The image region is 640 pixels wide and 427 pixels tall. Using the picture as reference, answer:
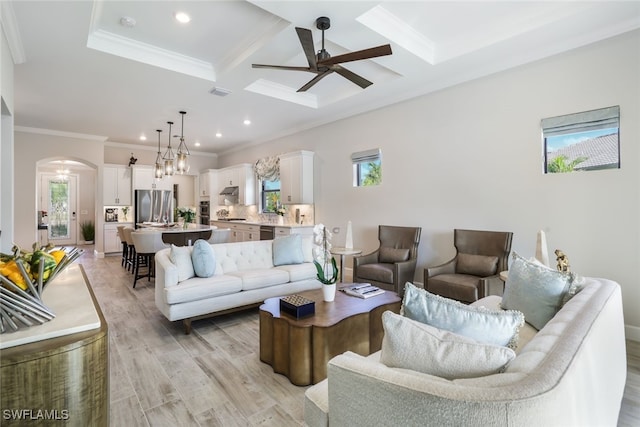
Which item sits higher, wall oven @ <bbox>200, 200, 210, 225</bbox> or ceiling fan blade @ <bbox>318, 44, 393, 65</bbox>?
ceiling fan blade @ <bbox>318, 44, 393, 65</bbox>

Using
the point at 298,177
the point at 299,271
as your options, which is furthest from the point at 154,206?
the point at 299,271

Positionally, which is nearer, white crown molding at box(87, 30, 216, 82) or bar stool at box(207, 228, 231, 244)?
white crown molding at box(87, 30, 216, 82)

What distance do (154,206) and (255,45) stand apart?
23.1 ft

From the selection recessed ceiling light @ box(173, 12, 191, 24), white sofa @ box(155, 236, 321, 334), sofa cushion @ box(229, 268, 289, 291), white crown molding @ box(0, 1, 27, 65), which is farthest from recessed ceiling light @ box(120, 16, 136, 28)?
sofa cushion @ box(229, 268, 289, 291)

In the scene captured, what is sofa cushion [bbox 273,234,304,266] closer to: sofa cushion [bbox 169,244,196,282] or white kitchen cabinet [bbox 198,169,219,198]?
sofa cushion [bbox 169,244,196,282]

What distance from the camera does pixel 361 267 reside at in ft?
14.8

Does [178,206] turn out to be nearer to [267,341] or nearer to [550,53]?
[267,341]

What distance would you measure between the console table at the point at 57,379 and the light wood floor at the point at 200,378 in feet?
3.55

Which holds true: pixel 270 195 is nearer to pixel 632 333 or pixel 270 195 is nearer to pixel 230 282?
pixel 230 282

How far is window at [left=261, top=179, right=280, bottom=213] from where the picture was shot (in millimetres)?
8102

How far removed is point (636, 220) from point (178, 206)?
1021 centimetres

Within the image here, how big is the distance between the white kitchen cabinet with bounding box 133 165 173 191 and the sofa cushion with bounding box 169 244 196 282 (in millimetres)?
6295

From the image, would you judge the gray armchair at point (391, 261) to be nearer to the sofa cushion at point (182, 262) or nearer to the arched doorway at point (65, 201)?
the sofa cushion at point (182, 262)

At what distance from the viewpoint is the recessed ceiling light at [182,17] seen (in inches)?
122
